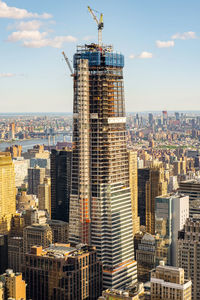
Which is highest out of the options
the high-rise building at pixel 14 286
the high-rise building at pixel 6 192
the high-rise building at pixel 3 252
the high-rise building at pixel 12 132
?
the high-rise building at pixel 12 132

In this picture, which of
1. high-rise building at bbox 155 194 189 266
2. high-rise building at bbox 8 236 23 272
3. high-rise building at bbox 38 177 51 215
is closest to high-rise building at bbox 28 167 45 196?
high-rise building at bbox 38 177 51 215

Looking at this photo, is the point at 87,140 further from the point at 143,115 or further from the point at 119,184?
the point at 143,115

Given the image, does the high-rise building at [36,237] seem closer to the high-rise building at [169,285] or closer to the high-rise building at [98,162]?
the high-rise building at [98,162]

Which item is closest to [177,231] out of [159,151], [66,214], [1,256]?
[1,256]

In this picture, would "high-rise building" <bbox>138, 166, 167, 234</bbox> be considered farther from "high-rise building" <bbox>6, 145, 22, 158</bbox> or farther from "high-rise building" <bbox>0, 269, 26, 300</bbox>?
"high-rise building" <bbox>6, 145, 22, 158</bbox>

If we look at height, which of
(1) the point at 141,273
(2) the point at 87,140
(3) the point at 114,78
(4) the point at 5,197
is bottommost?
(1) the point at 141,273

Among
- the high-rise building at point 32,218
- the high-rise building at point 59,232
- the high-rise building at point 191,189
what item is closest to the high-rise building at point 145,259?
the high-rise building at point 191,189
